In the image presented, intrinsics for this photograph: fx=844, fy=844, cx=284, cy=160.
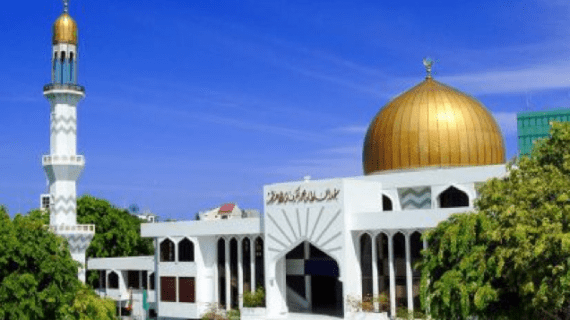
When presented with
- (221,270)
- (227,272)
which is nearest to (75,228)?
(221,270)

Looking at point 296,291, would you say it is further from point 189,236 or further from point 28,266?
point 28,266

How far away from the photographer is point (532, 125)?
398 ft

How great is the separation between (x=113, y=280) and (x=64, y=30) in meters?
15.7

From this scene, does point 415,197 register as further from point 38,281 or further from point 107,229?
point 107,229

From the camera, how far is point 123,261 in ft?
161

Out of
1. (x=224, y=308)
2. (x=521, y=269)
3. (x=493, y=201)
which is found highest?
(x=493, y=201)

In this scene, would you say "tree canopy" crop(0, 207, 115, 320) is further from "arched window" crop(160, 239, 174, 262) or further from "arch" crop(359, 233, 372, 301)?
"arched window" crop(160, 239, 174, 262)

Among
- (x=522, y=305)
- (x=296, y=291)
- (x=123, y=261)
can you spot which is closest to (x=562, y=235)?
(x=522, y=305)

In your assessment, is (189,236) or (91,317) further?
(189,236)

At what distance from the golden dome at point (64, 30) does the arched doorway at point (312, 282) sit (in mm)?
16951

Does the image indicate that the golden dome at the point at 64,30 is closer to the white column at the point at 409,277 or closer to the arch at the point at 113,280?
the arch at the point at 113,280

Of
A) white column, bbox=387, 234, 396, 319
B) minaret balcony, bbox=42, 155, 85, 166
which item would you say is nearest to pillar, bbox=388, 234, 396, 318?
white column, bbox=387, 234, 396, 319

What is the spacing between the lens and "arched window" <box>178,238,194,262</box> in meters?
42.5

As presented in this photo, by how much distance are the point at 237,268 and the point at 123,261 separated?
1076 cm
